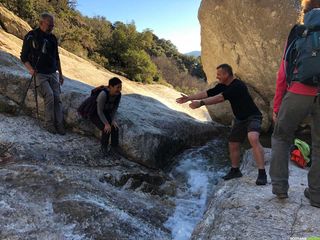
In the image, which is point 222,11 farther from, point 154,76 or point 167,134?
point 154,76

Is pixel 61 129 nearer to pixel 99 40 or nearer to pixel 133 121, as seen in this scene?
pixel 133 121

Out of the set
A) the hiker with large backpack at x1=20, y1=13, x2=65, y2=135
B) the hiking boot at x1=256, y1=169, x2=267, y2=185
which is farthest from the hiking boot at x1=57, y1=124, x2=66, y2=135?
the hiking boot at x1=256, y1=169, x2=267, y2=185

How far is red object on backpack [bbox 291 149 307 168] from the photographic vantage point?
28.8 feet

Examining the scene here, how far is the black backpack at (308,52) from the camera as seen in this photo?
481cm

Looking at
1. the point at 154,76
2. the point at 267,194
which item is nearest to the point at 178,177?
the point at 267,194

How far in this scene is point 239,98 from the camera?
7.20m

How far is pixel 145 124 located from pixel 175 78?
20.4 metres

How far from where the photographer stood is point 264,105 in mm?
12922

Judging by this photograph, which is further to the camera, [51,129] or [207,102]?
[51,129]

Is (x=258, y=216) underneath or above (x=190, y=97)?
underneath

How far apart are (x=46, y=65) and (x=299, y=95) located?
582 centimetres

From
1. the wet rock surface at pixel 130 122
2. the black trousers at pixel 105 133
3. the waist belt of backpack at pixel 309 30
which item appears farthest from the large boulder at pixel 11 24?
the waist belt of backpack at pixel 309 30

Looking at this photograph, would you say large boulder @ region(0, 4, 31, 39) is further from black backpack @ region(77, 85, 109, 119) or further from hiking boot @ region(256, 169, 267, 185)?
hiking boot @ region(256, 169, 267, 185)

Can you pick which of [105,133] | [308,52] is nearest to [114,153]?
[105,133]
